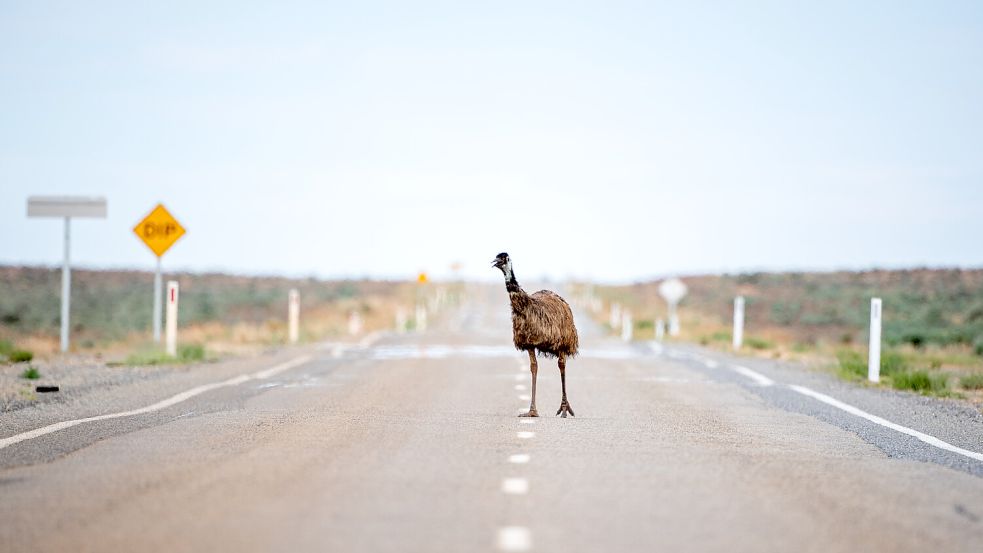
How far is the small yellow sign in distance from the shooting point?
2553cm

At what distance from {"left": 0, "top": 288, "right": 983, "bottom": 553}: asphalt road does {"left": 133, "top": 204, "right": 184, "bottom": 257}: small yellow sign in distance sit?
9292mm

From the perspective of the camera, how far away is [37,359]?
24.3 m

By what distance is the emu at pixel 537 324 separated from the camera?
43.5ft

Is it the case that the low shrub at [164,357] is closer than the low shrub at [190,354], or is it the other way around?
the low shrub at [164,357]

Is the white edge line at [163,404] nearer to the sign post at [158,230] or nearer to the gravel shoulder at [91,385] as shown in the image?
the gravel shoulder at [91,385]

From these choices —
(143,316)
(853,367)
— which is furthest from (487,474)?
(143,316)

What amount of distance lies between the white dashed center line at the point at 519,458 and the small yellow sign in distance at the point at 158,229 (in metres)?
17.0

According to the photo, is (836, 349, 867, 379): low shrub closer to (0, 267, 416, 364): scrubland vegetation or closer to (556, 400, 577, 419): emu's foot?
(556, 400, 577, 419): emu's foot

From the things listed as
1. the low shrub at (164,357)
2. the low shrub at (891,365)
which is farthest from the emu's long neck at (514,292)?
the low shrub at (164,357)

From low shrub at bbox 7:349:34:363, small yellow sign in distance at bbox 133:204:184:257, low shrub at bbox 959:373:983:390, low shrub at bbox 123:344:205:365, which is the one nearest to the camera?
low shrub at bbox 959:373:983:390

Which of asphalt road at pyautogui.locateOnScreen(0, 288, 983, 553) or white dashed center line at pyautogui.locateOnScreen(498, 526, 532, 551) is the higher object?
white dashed center line at pyautogui.locateOnScreen(498, 526, 532, 551)

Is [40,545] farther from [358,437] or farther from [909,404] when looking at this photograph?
[909,404]

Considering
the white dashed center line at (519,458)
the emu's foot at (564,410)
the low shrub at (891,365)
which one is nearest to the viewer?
the white dashed center line at (519,458)

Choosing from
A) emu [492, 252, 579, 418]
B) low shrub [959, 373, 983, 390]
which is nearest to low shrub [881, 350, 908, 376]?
low shrub [959, 373, 983, 390]
